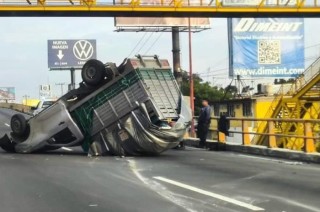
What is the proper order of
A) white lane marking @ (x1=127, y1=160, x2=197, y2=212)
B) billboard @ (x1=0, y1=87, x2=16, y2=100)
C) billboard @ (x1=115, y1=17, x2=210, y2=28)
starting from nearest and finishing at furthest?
white lane marking @ (x1=127, y1=160, x2=197, y2=212) < billboard @ (x1=115, y1=17, x2=210, y2=28) < billboard @ (x1=0, y1=87, x2=16, y2=100)

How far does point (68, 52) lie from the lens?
293 ft

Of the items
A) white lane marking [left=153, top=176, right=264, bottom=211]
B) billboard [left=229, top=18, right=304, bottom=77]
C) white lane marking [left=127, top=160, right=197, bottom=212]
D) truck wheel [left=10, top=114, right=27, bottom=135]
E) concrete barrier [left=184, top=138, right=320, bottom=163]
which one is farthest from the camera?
billboard [left=229, top=18, right=304, bottom=77]

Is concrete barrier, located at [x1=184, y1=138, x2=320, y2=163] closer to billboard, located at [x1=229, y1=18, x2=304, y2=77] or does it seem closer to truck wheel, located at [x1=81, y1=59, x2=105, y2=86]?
truck wheel, located at [x1=81, y1=59, x2=105, y2=86]

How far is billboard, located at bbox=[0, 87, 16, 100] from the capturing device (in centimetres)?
12975

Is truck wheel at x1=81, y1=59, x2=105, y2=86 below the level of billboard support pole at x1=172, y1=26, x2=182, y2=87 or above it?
below

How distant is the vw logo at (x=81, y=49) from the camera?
8904 cm

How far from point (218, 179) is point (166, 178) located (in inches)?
41.3

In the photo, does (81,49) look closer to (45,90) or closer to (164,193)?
(45,90)

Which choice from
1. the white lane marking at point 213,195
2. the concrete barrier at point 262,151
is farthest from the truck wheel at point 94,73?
the white lane marking at point 213,195

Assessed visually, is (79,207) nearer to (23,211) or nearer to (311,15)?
(23,211)

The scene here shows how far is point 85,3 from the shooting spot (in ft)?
94.3

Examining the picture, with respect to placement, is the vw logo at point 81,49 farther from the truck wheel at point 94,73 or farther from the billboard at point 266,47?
the truck wheel at point 94,73

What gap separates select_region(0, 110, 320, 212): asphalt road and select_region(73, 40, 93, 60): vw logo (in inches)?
2921

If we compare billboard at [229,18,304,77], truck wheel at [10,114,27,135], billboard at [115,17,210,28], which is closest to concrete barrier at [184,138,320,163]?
truck wheel at [10,114,27,135]
